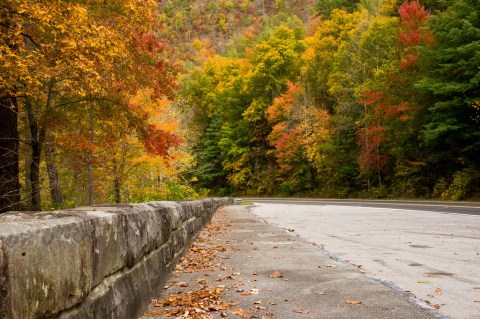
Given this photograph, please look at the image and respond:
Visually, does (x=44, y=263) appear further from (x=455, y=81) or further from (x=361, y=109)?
(x=361, y=109)

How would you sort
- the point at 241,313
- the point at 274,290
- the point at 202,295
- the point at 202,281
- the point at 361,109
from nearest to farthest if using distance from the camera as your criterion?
the point at 241,313, the point at 202,295, the point at 274,290, the point at 202,281, the point at 361,109

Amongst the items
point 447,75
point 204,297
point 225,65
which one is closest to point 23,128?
point 204,297

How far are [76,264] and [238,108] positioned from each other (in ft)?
196

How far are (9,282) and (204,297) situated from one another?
316 centimetres

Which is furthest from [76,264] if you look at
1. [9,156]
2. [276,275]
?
[9,156]

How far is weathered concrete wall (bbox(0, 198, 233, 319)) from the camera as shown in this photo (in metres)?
1.73

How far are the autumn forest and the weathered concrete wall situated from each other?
187 inches

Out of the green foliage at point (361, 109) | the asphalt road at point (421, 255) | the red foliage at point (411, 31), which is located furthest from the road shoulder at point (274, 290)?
the red foliage at point (411, 31)

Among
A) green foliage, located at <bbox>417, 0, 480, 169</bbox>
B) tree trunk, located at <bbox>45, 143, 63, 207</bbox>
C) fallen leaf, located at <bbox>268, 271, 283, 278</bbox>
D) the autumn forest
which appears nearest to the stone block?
fallen leaf, located at <bbox>268, 271, 283, 278</bbox>

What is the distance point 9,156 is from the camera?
9.24 m

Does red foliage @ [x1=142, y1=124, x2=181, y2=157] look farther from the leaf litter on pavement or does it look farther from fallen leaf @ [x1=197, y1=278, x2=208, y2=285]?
fallen leaf @ [x1=197, y1=278, x2=208, y2=285]

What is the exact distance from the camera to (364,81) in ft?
123

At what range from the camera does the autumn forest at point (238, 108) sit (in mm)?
8664

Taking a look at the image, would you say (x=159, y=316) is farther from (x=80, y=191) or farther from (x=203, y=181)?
(x=203, y=181)
